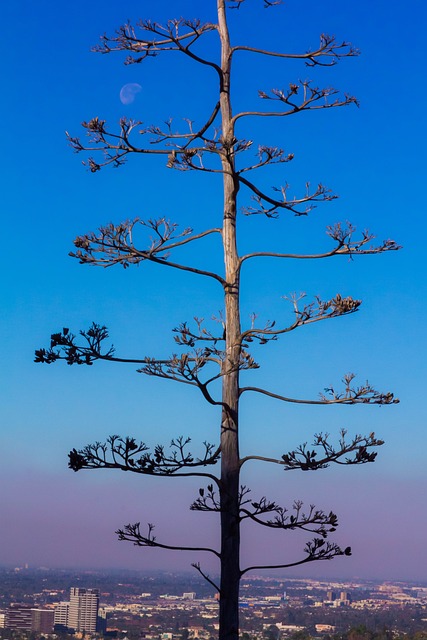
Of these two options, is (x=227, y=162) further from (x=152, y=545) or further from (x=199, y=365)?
(x=152, y=545)

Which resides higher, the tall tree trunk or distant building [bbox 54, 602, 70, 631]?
the tall tree trunk

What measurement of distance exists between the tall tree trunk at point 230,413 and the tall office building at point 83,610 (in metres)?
20.8

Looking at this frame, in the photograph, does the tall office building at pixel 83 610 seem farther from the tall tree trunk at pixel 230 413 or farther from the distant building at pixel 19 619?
the tall tree trunk at pixel 230 413

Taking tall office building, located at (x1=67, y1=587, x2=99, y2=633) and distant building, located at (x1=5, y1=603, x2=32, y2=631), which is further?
distant building, located at (x1=5, y1=603, x2=32, y2=631)

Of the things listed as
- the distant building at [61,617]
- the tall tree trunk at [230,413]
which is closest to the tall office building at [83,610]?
the distant building at [61,617]

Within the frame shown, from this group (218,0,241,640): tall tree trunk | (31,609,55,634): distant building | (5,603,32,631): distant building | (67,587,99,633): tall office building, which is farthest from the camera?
(5,603,32,631): distant building

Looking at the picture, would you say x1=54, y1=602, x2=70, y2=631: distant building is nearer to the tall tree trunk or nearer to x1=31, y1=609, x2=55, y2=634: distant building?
x1=31, y1=609, x2=55, y2=634: distant building

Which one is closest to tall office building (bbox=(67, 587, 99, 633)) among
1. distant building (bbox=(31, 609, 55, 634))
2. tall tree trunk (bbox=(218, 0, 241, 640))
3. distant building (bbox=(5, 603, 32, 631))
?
distant building (bbox=(31, 609, 55, 634))

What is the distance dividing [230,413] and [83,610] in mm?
23304

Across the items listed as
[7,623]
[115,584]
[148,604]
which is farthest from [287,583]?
[7,623]

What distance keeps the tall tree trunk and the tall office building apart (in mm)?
20790

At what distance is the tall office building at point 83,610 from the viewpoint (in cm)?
2712

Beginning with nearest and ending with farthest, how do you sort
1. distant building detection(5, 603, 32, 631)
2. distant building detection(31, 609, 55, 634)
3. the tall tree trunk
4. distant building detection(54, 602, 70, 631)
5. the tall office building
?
the tall tree trunk → the tall office building → distant building detection(54, 602, 70, 631) → distant building detection(31, 609, 55, 634) → distant building detection(5, 603, 32, 631)

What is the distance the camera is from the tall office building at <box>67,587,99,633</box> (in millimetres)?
27125
